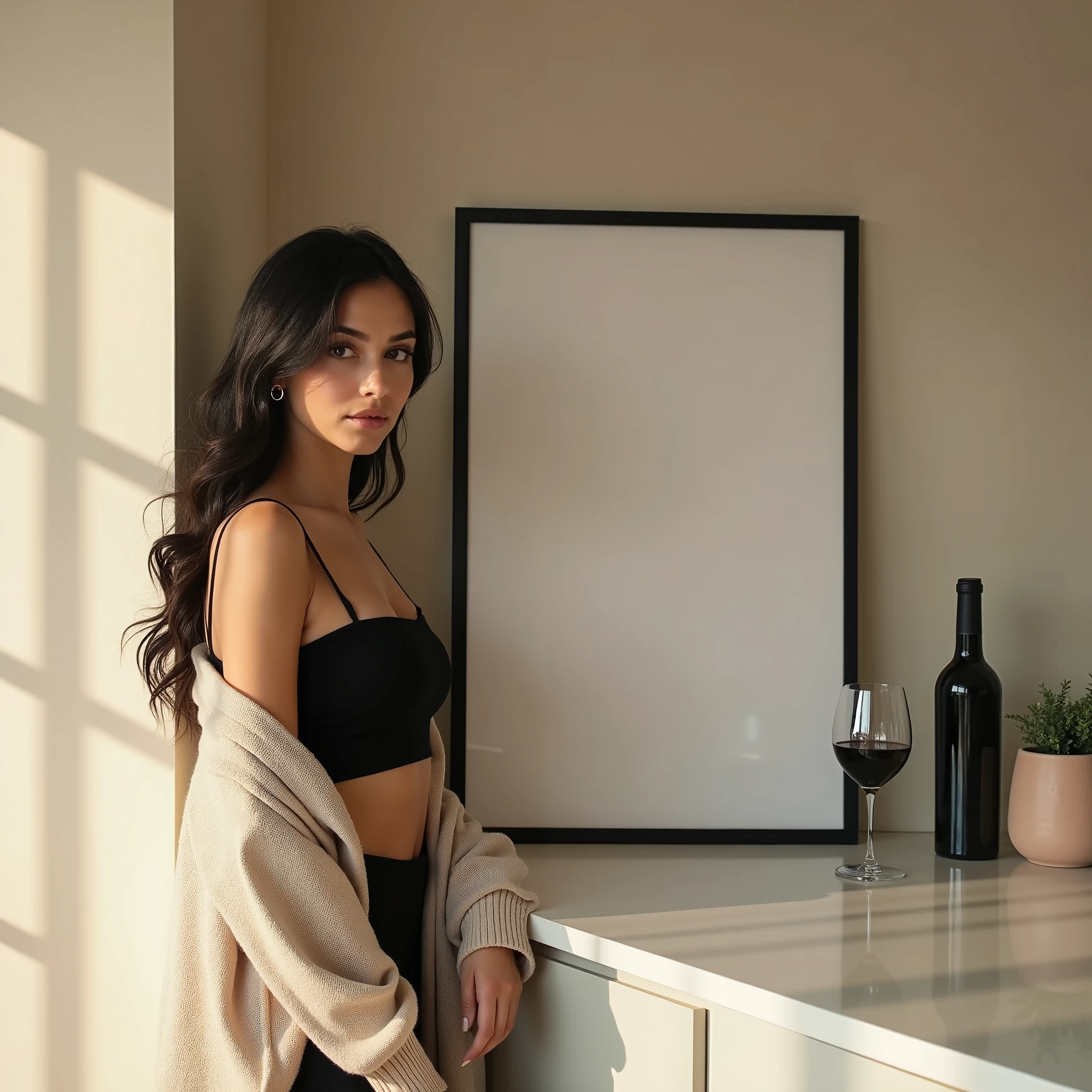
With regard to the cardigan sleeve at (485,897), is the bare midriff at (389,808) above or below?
above

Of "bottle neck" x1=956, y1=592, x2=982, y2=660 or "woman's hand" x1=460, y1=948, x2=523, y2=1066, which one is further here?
"bottle neck" x1=956, y1=592, x2=982, y2=660

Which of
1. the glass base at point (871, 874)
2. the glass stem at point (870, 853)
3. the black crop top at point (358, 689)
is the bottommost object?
the glass base at point (871, 874)

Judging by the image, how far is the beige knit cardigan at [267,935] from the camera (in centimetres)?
108

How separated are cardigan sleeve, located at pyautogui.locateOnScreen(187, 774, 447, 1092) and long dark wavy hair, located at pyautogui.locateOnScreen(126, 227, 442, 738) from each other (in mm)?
220

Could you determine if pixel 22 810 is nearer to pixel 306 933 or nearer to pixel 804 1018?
pixel 306 933

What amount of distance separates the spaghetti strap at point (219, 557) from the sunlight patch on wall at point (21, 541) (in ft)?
0.73

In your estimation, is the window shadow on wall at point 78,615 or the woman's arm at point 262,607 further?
the window shadow on wall at point 78,615

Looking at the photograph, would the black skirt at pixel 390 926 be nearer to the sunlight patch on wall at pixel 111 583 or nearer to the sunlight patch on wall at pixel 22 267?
the sunlight patch on wall at pixel 111 583

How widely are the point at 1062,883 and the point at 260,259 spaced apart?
151 cm

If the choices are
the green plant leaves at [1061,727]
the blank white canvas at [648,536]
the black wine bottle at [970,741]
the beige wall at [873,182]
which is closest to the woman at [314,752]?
the blank white canvas at [648,536]

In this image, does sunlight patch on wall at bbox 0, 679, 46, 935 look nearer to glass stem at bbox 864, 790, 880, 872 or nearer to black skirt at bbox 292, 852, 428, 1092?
black skirt at bbox 292, 852, 428, 1092

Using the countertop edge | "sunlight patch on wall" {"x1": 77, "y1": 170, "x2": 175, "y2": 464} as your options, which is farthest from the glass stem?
"sunlight patch on wall" {"x1": 77, "y1": 170, "x2": 175, "y2": 464}

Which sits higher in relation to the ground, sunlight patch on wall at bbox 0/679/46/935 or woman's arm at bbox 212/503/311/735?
woman's arm at bbox 212/503/311/735

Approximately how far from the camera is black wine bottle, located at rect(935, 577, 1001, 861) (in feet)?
5.11
